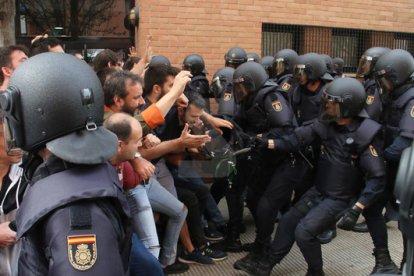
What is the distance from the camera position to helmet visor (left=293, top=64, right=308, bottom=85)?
213 inches

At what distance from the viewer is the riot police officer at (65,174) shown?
1.13 meters

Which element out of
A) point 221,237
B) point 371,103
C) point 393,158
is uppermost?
point 371,103

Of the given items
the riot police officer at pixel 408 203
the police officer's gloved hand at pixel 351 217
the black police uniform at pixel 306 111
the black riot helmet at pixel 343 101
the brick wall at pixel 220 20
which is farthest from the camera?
the brick wall at pixel 220 20

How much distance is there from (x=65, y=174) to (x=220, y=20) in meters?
7.04

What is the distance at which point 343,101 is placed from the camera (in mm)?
3689

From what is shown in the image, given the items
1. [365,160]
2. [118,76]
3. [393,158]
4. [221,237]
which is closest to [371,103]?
[393,158]

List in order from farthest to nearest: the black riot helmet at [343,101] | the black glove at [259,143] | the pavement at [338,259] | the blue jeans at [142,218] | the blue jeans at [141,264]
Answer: the pavement at [338,259] → the black glove at [259,143] → the black riot helmet at [343,101] → the blue jeans at [142,218] → the blue jeans at [141,264]

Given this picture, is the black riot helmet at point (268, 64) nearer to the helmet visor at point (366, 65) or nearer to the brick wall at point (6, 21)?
the helmet visor at point (366, 65)

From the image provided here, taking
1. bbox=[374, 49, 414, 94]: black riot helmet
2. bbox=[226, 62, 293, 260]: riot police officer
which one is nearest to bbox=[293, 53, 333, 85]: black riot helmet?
bbox=[374, 49, 414, 94]: black riot helmet

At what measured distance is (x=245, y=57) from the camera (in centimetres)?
686

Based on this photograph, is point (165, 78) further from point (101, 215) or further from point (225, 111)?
point (101, 215)

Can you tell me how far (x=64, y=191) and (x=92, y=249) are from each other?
17 cm

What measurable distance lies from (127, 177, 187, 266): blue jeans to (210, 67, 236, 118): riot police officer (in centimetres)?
155

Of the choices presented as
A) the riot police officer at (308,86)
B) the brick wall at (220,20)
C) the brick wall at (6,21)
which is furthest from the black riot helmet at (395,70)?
the brick wall at (6,21)
